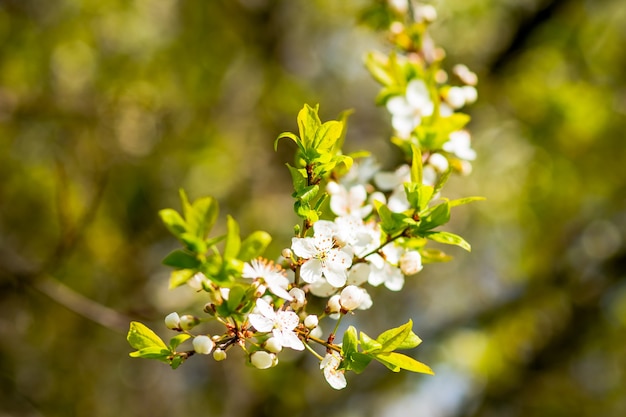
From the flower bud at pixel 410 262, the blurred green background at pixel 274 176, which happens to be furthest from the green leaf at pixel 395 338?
the blurred green background at pixel 274 176

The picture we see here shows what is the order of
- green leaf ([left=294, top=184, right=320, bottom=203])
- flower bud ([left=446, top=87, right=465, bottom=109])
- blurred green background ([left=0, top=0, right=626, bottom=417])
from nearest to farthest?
green leaf ([left=294, top=184, right=320, bottom=203]), flower bud ([left=446, top=87, right=465, bottom=109]), blurred green background ([left=0, top=0, right=626, bottom=417])

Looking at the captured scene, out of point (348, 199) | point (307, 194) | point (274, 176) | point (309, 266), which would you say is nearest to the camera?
point (307, 194)

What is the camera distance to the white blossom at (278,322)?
104cm

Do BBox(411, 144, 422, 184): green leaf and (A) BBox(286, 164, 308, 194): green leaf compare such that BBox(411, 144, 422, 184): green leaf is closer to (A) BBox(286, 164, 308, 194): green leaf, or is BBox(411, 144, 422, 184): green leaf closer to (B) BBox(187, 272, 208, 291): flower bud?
(A) BBox(286, 164, 308, 194): green leaf

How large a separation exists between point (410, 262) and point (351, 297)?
0.57ft

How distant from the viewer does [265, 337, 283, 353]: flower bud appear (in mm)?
1045

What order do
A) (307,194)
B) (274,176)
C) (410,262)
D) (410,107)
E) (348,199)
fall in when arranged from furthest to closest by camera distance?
1. (274,176)
2. (410,107)
3. (348,199)
4. (410,262)
5. (307,194)

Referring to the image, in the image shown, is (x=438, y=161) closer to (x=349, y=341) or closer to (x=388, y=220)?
(x=388, y=220)

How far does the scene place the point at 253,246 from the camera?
44.3 inches

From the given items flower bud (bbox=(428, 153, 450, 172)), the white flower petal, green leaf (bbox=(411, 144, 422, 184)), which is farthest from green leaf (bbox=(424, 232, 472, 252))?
flower bud (bbox=(428, 153, 450, 172))

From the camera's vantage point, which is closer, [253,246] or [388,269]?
[253,246]

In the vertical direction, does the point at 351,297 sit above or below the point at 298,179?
below

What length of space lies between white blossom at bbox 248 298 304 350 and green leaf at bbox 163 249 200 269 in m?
0.13

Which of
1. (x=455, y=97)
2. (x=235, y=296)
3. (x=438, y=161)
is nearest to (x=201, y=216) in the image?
(x=235, y=296)
